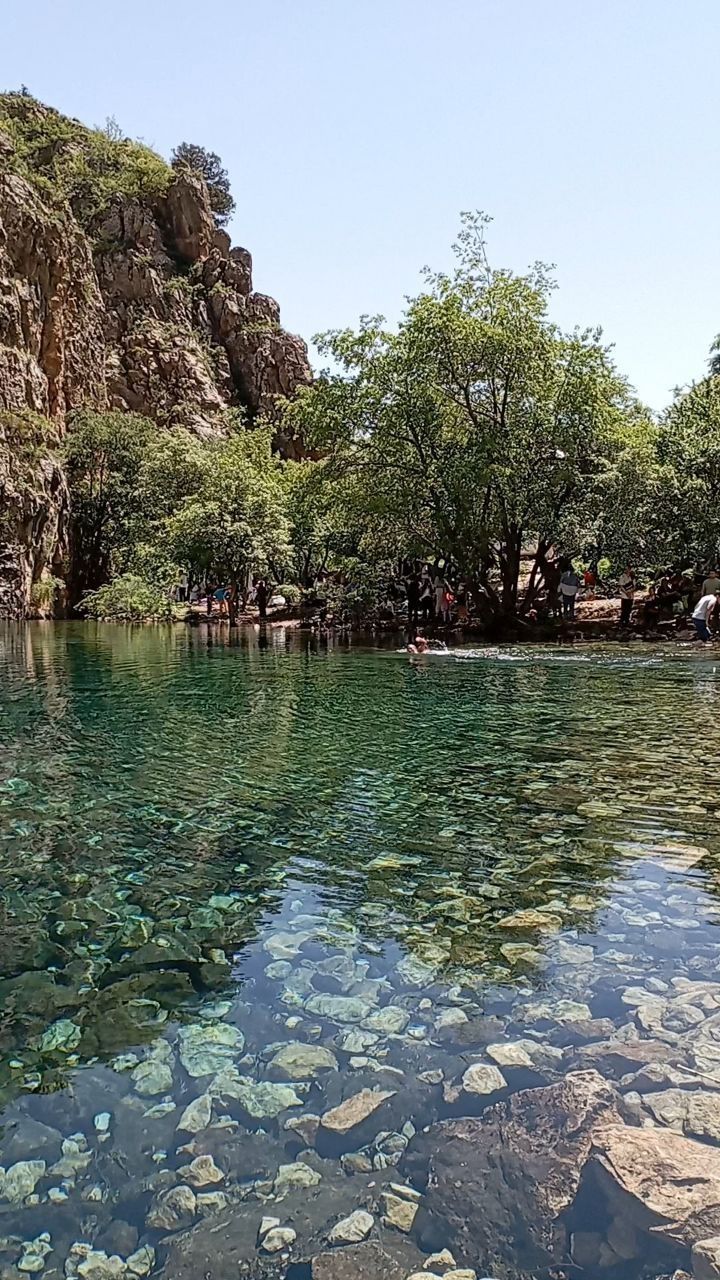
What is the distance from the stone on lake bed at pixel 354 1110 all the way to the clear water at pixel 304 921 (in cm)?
6

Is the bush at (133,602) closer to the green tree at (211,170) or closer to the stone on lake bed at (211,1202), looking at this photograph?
the stone on lake bed at (211,1202)

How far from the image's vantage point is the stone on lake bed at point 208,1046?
156 inches

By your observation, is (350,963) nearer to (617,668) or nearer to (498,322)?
(617,668)

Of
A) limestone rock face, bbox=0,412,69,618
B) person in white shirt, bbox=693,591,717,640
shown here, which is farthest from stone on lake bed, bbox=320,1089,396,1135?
limestone rock face, bbox=0,412,69,618

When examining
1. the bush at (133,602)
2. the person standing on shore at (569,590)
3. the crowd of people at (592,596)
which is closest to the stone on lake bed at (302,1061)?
the crowd of people at (592,596)

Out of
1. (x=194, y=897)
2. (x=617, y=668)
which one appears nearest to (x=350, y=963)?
(x=194, y=897)

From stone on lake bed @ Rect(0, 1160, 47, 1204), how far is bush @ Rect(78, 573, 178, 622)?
53.3 m

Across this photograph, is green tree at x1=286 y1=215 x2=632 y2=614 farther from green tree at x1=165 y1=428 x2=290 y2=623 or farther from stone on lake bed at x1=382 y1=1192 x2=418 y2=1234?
stone on lake bed at x1=382 y1=1192 x2=418 y2=1234

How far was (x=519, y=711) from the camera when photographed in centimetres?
1467

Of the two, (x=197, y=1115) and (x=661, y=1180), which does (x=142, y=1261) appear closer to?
(x=197, y=1115)

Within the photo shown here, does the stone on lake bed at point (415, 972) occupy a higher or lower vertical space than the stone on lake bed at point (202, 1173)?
higher

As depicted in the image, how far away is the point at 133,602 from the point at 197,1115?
54.0 meters

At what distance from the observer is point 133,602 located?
5544cm

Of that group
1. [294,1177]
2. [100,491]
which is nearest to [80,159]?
[100,491]
